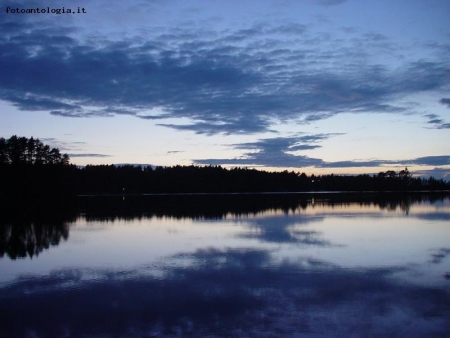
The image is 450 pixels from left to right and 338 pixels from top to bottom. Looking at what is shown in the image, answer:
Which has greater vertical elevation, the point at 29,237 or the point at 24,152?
the point at 24,152

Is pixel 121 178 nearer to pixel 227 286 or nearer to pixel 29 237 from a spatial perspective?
pixel 29 237

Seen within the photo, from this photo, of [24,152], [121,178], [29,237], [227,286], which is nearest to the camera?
[227,286]

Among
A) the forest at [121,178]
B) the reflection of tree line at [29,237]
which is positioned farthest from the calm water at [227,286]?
the forest at [121,178]

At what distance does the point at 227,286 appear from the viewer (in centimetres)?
1270

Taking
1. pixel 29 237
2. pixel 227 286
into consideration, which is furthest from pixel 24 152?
pixel 227 286

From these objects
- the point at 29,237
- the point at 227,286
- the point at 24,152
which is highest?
the point at 24,152

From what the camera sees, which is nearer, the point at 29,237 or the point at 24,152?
the point at 29,237

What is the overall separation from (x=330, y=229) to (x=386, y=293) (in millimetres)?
15509

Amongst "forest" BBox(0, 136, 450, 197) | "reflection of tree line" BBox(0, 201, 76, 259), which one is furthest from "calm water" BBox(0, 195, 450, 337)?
"forest" BBox(0, 136, 450, 197)

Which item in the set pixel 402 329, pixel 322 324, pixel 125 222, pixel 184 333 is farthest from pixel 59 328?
pixel 125 222

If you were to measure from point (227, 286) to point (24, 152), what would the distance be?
76.1m

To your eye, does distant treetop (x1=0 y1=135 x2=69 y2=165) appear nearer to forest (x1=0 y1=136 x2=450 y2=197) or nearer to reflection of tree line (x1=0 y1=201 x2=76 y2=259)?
forest (x1=0 y1=136 x2=450 y2=197)

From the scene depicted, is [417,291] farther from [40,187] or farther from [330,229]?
[40,187]

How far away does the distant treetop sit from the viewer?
7469 centimetres
